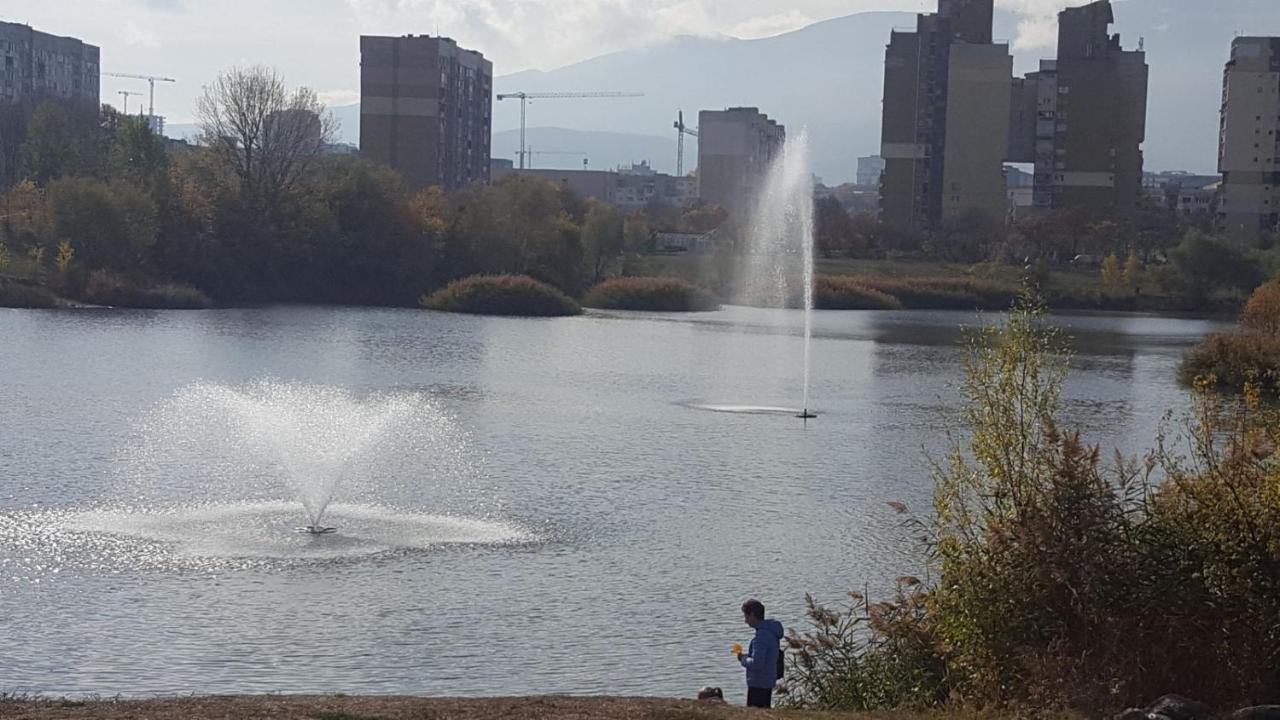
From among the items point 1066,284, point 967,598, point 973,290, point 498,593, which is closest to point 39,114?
point 973,290

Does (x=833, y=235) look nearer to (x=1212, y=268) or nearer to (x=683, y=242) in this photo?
(x=683, y=242)

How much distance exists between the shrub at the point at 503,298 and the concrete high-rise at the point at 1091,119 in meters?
81.5

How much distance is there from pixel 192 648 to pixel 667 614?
5.71 meters

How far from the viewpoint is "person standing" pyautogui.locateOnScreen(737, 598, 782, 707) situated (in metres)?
14.2

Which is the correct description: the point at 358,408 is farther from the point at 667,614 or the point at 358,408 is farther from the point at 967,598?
the point at 967,598

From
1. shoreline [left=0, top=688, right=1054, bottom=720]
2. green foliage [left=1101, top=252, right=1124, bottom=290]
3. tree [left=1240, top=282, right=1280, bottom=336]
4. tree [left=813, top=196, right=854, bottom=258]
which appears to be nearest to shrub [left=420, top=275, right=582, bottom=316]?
tree [left=1240, top=282, right=1280, bottom=336]

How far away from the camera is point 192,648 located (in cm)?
1706

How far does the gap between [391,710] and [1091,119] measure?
150606 millimetres

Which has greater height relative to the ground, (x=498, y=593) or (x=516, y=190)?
(x=516, y=190)

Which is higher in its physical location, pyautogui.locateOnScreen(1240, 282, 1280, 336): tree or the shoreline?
pyautogui.locateOnScreen(1240, 282, 1280, 336): tree

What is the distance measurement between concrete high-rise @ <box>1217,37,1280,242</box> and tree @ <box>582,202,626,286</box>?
226 ft

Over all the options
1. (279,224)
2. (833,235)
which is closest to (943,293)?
(833,235)

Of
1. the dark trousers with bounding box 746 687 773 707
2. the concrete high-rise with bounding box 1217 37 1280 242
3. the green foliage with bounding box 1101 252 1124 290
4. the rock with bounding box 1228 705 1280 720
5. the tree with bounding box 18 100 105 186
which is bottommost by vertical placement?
the dark trousers with bounding box 746 687 773 707

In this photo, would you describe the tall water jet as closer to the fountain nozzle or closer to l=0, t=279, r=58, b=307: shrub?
l=0, t=279, r=58, b=307: shrub
